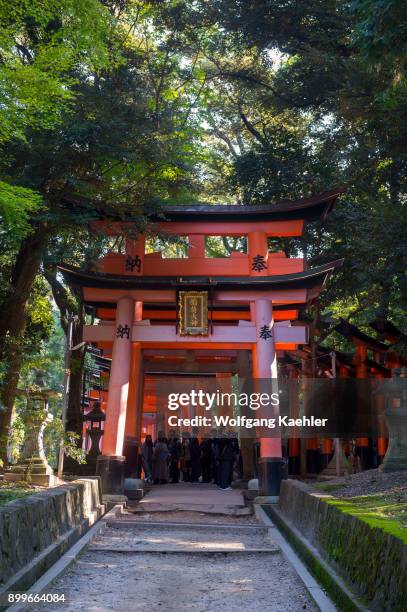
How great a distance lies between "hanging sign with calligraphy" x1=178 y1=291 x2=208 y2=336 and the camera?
16750 millimetres

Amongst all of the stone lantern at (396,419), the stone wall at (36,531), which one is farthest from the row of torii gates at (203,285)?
the stone wall at (36,531)

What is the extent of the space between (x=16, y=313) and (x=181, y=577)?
9.48 metres

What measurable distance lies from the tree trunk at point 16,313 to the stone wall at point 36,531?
16.2 ft

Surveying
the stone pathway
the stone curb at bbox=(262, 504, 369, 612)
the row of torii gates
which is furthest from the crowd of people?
the stone curb at bbox=(262, 504, 369, 612)

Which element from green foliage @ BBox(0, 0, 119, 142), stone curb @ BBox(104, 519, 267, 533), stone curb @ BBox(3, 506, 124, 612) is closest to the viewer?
stone curb @ BBox(3, 506, 124, 612)

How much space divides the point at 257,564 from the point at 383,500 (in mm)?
1849

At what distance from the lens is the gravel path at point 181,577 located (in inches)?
255

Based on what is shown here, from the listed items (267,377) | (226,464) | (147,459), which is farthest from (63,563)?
(147,459)

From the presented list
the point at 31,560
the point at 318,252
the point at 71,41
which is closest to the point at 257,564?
the point at 31,560

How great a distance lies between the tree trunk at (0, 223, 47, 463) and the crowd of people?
667 centimetres

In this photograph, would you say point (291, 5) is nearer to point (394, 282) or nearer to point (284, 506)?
point (394, 282)

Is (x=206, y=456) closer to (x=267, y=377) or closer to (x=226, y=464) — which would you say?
(x=226, y=464)

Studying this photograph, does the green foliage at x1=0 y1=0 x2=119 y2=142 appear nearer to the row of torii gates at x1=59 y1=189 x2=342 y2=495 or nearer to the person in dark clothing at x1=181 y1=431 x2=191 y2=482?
the row of torii gates at x1=59 y1=189 x2=342 y2=495

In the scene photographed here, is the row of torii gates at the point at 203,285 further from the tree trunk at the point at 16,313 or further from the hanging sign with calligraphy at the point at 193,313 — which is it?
the tree trunk at the point at 16,313
